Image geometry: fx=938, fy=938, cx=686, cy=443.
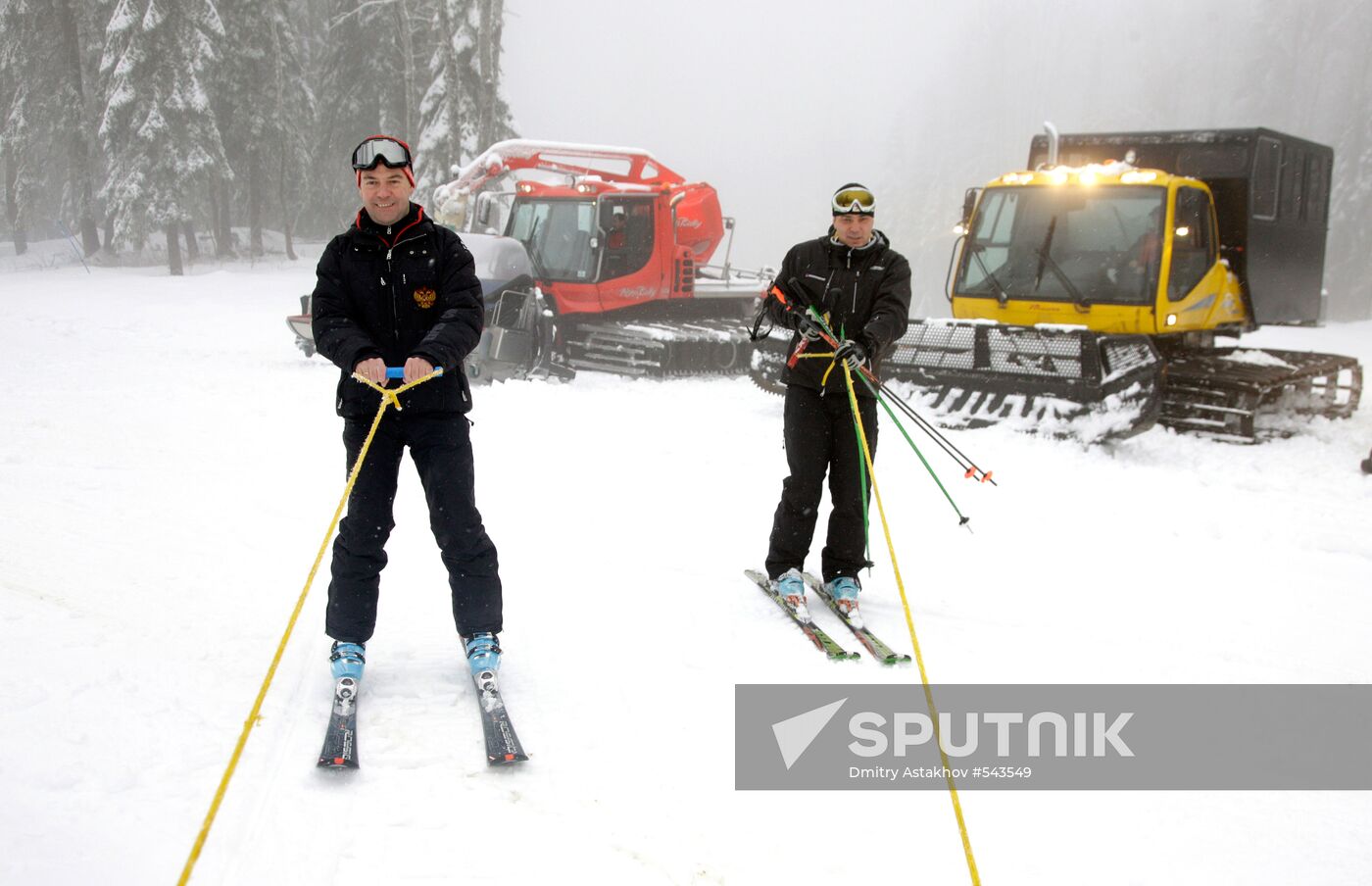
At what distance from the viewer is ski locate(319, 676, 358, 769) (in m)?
3.13

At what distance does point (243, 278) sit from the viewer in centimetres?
2977

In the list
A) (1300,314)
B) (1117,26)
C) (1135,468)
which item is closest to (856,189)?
(1135,468)

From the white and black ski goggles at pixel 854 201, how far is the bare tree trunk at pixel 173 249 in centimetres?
3105

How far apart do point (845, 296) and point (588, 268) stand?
992cm

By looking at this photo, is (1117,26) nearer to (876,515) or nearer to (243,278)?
(243,278)

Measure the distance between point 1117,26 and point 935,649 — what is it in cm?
6699

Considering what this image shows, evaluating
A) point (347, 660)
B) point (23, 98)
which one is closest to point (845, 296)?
point (347, 660)

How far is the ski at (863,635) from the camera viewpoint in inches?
165

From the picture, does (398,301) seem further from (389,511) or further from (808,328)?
(808,328)

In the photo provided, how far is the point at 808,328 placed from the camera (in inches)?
186

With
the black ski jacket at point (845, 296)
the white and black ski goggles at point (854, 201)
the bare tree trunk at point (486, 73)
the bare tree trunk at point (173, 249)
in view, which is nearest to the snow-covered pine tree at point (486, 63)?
the bare tree trunk at point (486, 73)

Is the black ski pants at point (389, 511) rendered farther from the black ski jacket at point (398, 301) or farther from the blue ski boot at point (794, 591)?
the blue ski boot at point (794, 591)

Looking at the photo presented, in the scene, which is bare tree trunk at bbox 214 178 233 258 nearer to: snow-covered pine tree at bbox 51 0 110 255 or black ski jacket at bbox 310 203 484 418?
snow-covered pine tree at bbox 51 0 110 255

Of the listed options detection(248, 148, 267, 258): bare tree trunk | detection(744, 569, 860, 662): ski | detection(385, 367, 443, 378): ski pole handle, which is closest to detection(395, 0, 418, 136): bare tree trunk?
detection(248, 148, 267, 258): bare tree trunk
